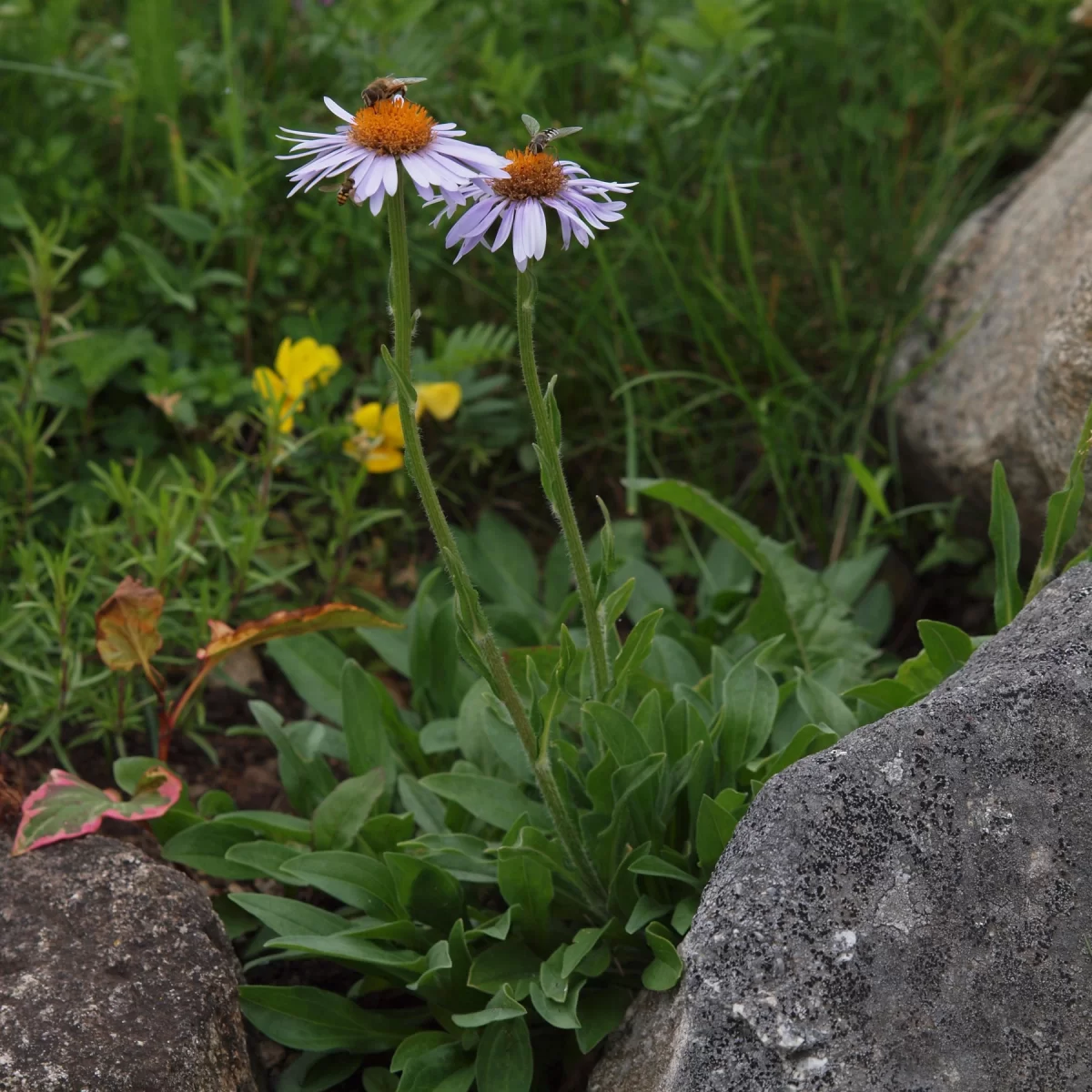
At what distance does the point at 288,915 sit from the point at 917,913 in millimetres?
1034

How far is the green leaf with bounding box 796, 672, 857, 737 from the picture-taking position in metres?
2.15

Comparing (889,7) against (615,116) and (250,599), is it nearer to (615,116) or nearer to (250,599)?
(615,116)

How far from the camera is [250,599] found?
276cm

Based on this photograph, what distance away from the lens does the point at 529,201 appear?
1633mm

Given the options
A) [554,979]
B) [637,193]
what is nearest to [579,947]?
[554,979]

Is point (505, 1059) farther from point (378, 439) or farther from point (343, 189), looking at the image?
point (378, 439)

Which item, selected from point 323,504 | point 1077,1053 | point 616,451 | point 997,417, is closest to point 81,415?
point 323,504

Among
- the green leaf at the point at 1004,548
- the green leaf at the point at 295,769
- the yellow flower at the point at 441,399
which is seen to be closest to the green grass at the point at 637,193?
the yellow flower at the point at 441,399

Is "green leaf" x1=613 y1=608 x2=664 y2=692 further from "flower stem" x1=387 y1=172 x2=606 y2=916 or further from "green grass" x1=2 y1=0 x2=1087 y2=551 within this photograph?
"green grass" x1=2 y1=0 x2=1087 y2=551

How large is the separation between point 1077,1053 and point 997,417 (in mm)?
1644

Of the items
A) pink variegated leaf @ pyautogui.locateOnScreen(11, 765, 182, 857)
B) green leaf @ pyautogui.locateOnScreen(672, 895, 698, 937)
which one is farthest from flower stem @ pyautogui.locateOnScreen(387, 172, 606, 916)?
pink variegated leaf @ pyautogui.locateOnScreen(11, 765, 182, 857)

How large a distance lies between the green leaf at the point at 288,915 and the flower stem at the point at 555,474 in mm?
598

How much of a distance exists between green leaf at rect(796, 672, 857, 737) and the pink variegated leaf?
1.11 m

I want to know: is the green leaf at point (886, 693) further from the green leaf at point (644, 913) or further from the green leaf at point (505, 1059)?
the green leaf at point (505, 1059)
